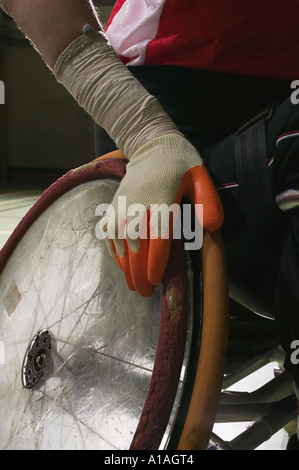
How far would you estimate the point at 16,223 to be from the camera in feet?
19.5

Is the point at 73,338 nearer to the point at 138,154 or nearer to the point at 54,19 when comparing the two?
the point at 138,154

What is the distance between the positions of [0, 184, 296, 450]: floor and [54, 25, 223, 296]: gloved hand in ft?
3.42

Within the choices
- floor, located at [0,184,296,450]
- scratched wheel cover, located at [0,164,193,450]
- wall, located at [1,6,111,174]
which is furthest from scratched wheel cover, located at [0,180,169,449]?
wall, located at [1,6,111,174]

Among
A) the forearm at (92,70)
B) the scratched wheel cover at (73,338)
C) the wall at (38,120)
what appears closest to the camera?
the scratched wheel cover at (73,338)

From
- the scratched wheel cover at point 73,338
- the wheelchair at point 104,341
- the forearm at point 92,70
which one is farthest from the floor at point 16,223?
the forearm at point 92,70

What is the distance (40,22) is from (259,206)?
517mm

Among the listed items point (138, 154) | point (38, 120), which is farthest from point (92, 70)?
point (38, 120)

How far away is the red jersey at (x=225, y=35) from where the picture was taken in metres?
0.93

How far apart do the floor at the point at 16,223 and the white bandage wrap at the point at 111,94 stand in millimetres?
1123

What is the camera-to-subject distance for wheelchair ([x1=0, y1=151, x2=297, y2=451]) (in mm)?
687

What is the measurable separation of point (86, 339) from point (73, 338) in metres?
0.04

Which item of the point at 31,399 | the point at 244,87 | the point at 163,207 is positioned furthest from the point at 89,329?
the point at 244,87

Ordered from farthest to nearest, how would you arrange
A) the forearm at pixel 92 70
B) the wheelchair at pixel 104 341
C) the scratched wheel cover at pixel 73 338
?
the forearm at pixel 92 70
the scratched wheel cover at pixel 73 338
the wheelchair at pixel 104 341

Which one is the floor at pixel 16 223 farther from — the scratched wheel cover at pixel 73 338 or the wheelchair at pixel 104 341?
the scratched wheel cover at pixel 73 338
